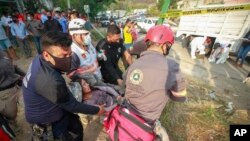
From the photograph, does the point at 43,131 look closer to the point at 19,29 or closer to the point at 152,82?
the point at 152,82

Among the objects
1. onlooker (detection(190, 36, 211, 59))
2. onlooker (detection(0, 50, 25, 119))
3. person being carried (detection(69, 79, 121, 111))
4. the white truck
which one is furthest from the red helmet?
onlooker (detection(190, 36, 211, 59))

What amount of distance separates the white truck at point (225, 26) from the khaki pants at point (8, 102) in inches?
305

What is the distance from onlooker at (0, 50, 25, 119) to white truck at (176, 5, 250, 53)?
25.2ft

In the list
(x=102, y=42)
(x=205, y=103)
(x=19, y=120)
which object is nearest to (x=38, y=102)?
(x=102, y=42)

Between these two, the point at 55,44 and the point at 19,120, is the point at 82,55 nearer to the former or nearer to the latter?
the point at 55,44

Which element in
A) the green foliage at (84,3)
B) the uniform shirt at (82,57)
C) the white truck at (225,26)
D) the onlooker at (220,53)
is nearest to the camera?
the uniform shirt at (82,57)

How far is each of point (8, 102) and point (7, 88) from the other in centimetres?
20

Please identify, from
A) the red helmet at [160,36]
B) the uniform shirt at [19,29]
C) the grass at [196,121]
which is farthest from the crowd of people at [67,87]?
the uniform shirt at [19,29]

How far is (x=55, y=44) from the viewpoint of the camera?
6.12ft

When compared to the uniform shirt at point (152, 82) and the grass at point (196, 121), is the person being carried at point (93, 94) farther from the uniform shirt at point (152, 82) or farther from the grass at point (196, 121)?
the grass at point (196, 121)

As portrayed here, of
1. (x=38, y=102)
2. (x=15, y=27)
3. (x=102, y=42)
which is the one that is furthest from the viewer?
(x=15, y=27)

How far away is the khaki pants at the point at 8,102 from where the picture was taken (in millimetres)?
2605

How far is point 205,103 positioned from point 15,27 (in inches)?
290

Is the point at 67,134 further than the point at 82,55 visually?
No
